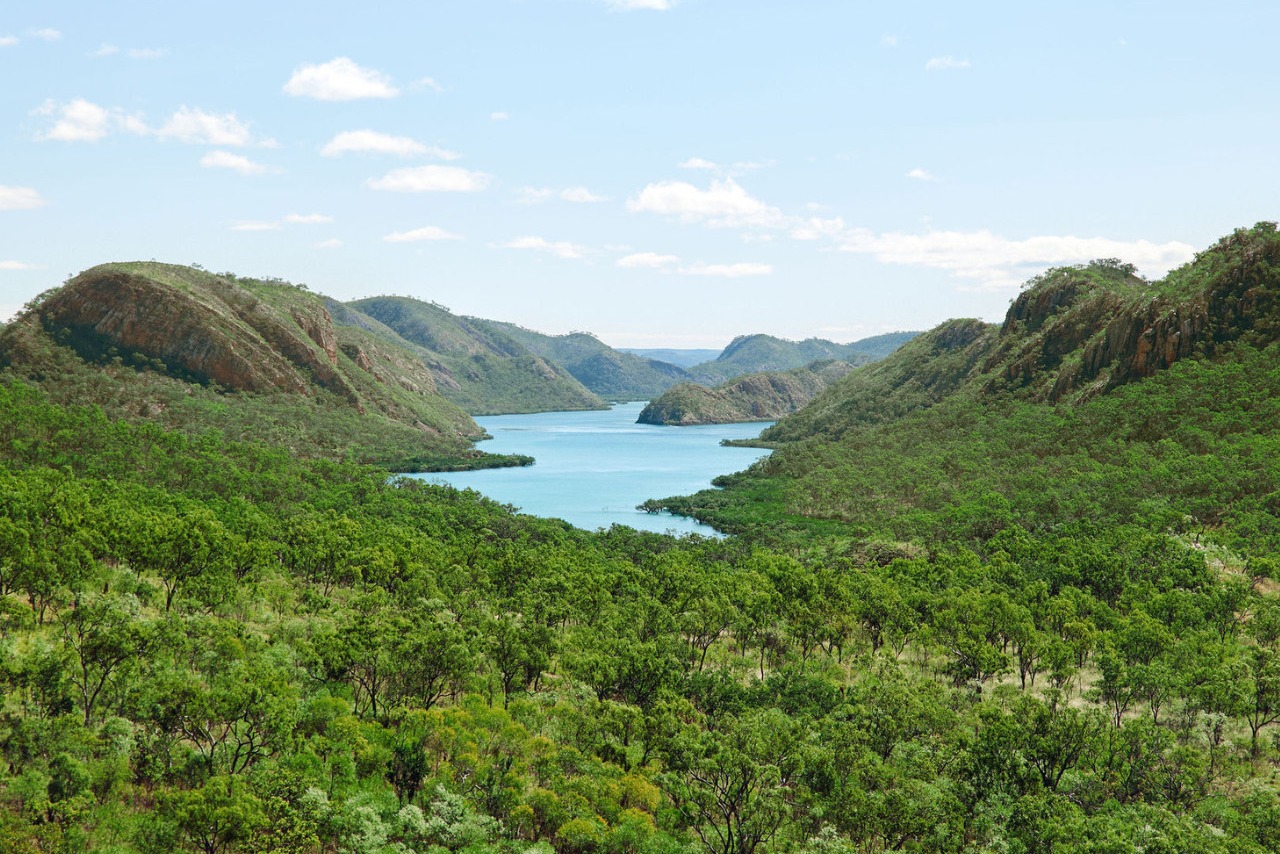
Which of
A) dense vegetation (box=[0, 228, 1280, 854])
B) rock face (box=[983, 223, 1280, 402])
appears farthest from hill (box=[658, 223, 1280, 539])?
dense vegetation (box=[0, 228, 1280, 854])


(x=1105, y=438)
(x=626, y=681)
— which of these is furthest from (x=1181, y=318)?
(x=626, y=681)

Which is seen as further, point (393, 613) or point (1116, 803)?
point (393, 613)

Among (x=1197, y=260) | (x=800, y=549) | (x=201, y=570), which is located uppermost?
(x=1197, y=260)

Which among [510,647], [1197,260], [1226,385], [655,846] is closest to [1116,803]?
[655,846]

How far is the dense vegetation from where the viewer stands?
38000mm

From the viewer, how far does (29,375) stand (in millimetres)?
174875

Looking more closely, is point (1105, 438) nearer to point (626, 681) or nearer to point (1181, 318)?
point (1181, 318)

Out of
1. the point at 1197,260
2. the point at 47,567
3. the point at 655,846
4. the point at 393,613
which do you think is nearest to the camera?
the point at 655,846

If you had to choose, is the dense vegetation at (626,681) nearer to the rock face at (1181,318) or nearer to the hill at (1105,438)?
the hill at (1105,438)

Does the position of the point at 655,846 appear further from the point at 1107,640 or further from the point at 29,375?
the point at 29,375

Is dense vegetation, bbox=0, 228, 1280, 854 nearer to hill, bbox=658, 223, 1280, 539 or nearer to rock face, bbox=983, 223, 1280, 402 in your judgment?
hill, bbox=658, 223, 1280, 539

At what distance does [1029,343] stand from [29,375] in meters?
215

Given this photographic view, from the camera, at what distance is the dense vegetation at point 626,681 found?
125 ft

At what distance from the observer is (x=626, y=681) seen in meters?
60.2
